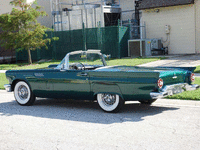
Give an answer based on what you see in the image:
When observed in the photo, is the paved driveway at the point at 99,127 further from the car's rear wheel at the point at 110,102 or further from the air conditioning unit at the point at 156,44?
the air conditioning unit at the point at 156,44

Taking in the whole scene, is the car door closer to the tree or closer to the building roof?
the tree

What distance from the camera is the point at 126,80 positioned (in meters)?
6.81

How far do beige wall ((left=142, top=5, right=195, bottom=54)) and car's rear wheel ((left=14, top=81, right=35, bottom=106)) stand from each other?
17153mm

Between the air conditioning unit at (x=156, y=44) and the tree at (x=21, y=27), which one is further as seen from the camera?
the air conditioning unit at (x=156, y=44)

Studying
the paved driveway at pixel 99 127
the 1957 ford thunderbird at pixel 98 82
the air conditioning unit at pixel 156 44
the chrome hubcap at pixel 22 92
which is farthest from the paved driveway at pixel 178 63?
the chrome hubcap at pixel 22 92

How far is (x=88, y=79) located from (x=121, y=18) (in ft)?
73.1

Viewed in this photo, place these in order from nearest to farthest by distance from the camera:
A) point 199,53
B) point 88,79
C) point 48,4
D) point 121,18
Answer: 1. point 88,79
2. point 199,53
3. point 121,18
4. point 48,4

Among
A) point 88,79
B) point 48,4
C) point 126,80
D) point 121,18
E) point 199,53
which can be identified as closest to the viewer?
point 126,80

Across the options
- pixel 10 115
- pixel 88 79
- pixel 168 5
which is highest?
pixel 168 5

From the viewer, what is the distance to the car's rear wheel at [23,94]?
8414 millimetres

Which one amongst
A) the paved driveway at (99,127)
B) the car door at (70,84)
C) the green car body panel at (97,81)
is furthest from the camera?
the car door at (70,84)

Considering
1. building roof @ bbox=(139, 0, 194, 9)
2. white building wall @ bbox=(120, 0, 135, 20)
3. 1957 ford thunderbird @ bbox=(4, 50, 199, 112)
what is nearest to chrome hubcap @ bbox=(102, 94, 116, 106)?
1957 ford thunderbird @ bbox=(4, 50, 199, 112)

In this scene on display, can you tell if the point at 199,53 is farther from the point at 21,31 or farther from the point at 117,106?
the point at 117,106

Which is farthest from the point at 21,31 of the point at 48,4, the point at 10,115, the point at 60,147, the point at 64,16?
the point at 60,147
